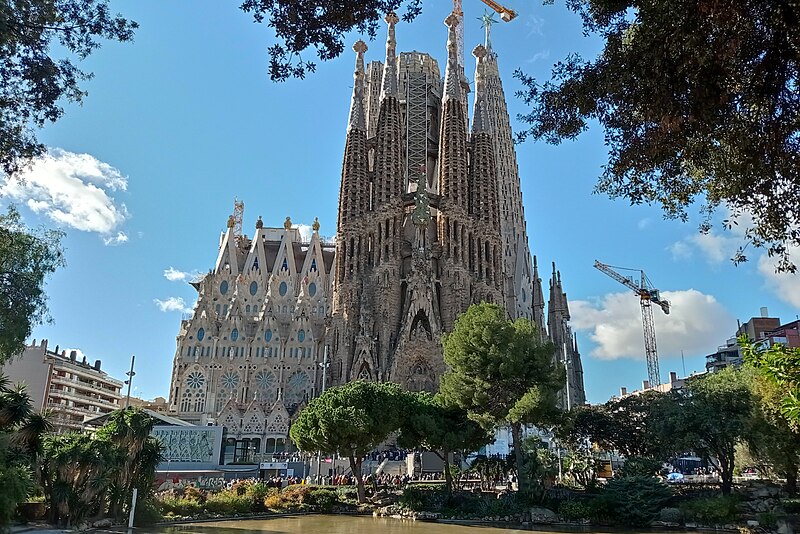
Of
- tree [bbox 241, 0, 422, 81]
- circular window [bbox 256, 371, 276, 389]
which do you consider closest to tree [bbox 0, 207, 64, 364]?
tree [bbox 241, 0, 422, 81]

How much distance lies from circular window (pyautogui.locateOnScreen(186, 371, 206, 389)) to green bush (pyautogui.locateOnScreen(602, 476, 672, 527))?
4663 cm

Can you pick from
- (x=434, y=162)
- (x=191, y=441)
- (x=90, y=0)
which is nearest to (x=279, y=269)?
(x=434, y=162)

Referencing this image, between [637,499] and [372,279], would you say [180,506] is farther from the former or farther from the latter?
[372,279]

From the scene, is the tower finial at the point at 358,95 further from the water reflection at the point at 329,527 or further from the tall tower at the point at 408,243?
the water reflection at the point at 329,527

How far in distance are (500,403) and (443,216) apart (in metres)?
33.9

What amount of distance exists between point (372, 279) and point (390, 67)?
24842 millimetres

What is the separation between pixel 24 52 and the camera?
11.5 metres

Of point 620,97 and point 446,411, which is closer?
point 620,97

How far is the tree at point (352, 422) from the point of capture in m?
28.4

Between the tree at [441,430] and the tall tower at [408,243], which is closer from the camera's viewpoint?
the tree at [441,430]

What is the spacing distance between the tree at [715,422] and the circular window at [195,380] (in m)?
46.4

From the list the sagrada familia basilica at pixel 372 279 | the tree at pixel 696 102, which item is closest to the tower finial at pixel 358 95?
the sagrada familia basilica at pixel 372 279

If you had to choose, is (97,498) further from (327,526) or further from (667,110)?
(667,110)

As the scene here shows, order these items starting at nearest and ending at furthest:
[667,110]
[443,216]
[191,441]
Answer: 1. [667,110]
2. [191,441]
3. [443,216]
